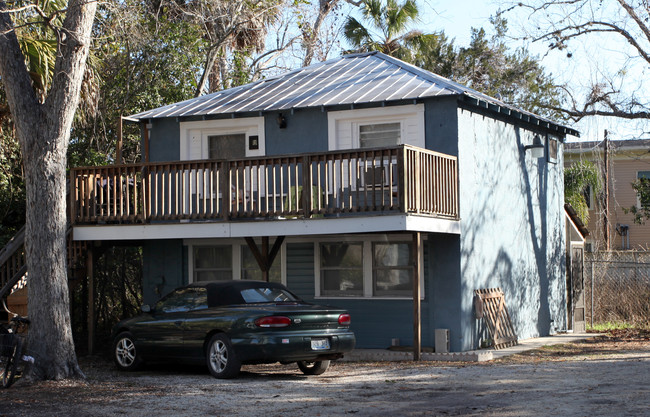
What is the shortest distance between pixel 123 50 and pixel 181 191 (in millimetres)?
9576

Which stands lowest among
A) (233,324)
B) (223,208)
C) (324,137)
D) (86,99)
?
(233,324)

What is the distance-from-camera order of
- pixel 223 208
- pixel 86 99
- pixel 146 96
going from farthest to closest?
pixel 146 96 → pixel 86 99 → pixel 223 208

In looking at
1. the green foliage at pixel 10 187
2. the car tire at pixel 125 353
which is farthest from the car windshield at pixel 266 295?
the green foliage at pixel 10 187

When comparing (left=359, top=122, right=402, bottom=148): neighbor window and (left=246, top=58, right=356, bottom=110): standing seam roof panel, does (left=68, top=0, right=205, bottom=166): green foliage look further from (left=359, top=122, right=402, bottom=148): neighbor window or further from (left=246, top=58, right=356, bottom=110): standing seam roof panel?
(left=359, top=122, right=402, bottom=148): neighbor window

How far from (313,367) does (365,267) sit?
13.7 ft

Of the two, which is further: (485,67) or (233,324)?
(485,67)

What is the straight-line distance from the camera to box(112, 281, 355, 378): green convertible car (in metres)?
12.4

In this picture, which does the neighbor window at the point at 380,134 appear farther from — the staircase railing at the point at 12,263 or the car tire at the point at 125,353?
the staircase railing at the point at 12,263

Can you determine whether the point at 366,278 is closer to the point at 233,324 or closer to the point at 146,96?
the point at 233,324

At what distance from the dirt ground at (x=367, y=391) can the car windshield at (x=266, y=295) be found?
115cm

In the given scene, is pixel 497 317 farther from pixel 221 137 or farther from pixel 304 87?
pixel 221 137

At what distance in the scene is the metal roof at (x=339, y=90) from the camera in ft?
56.0

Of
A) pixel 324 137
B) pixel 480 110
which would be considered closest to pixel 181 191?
pixel 324 137

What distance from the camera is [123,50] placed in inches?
966
